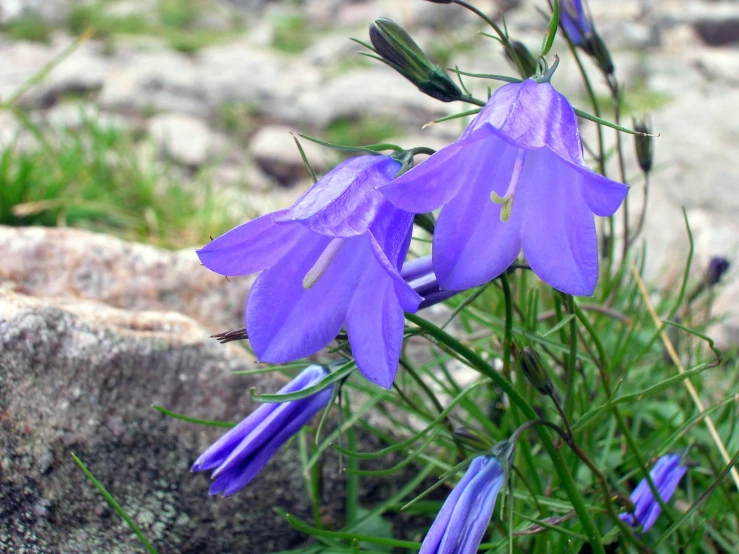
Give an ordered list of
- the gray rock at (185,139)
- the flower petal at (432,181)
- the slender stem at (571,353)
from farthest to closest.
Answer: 1. the gray rock at (185,139)
2. the slender stem at (571,353)
3. the flower petal at (432,181)

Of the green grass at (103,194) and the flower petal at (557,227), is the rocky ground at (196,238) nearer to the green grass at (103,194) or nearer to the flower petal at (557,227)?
the green grass at (103,194)

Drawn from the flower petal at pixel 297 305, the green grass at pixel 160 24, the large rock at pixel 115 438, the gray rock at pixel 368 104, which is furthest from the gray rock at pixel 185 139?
the flower petal at pixel 297 305

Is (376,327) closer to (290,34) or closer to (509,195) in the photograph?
(509,195)

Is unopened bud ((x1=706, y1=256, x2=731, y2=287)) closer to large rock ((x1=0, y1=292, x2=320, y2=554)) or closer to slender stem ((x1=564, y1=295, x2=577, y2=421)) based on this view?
slender stem ((x1=564, y1=295, x2=577, y2=421))

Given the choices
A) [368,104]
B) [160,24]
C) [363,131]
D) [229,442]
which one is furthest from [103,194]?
[160,24]

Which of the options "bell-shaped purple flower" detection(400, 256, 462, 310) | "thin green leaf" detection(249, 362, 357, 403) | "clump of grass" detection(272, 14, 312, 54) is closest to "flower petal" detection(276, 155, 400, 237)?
"bell-shaped purple flower" detection(400, 256, 462, 310)

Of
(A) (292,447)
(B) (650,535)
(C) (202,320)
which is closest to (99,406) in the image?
(A) (292,447)
